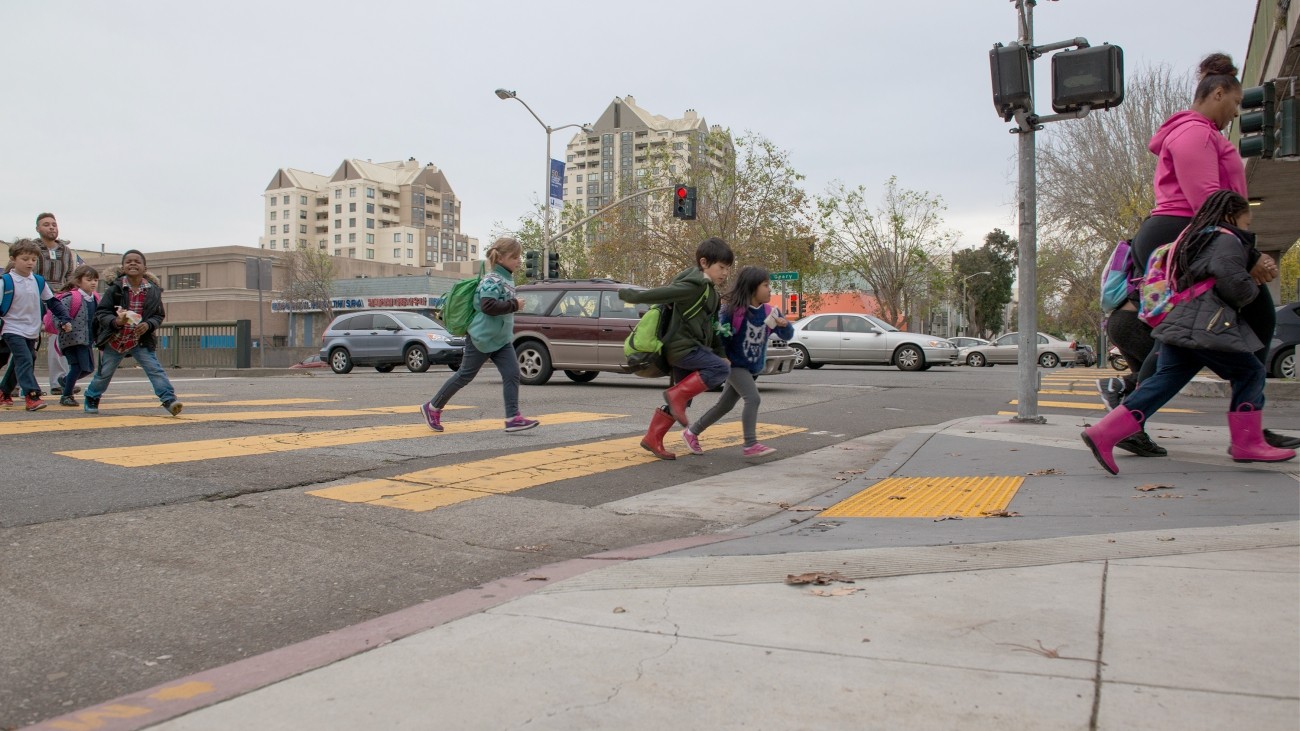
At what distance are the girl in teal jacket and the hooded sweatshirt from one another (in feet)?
15.1

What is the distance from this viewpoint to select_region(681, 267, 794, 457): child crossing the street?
6.44 m

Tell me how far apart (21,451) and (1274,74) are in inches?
550

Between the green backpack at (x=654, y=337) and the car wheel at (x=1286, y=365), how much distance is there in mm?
12400

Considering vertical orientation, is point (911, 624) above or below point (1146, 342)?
below

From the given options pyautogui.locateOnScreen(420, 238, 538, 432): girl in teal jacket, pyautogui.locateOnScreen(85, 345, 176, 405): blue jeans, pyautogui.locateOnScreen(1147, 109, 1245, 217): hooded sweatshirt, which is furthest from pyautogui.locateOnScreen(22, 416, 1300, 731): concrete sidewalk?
pyautogui.locateOnScreen(85, 345, 176, 405): blue jeans

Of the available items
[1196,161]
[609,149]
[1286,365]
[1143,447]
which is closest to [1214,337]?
[1196,161]

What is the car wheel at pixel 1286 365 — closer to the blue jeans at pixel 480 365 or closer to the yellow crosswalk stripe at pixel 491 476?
the yellow crosswalk stripe at pixel 491 476

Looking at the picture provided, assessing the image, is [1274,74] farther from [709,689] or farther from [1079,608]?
[709,689]

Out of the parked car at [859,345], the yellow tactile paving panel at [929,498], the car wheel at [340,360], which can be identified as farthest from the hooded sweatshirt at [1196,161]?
the car wheel at [340,360]

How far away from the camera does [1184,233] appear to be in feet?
15.5

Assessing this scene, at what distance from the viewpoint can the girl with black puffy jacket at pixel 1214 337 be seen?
4.54 meters

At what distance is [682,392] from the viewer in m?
6.39

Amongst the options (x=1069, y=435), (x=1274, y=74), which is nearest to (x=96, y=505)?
(x=1069, y=435)

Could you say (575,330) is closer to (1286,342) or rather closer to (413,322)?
(413,322)
